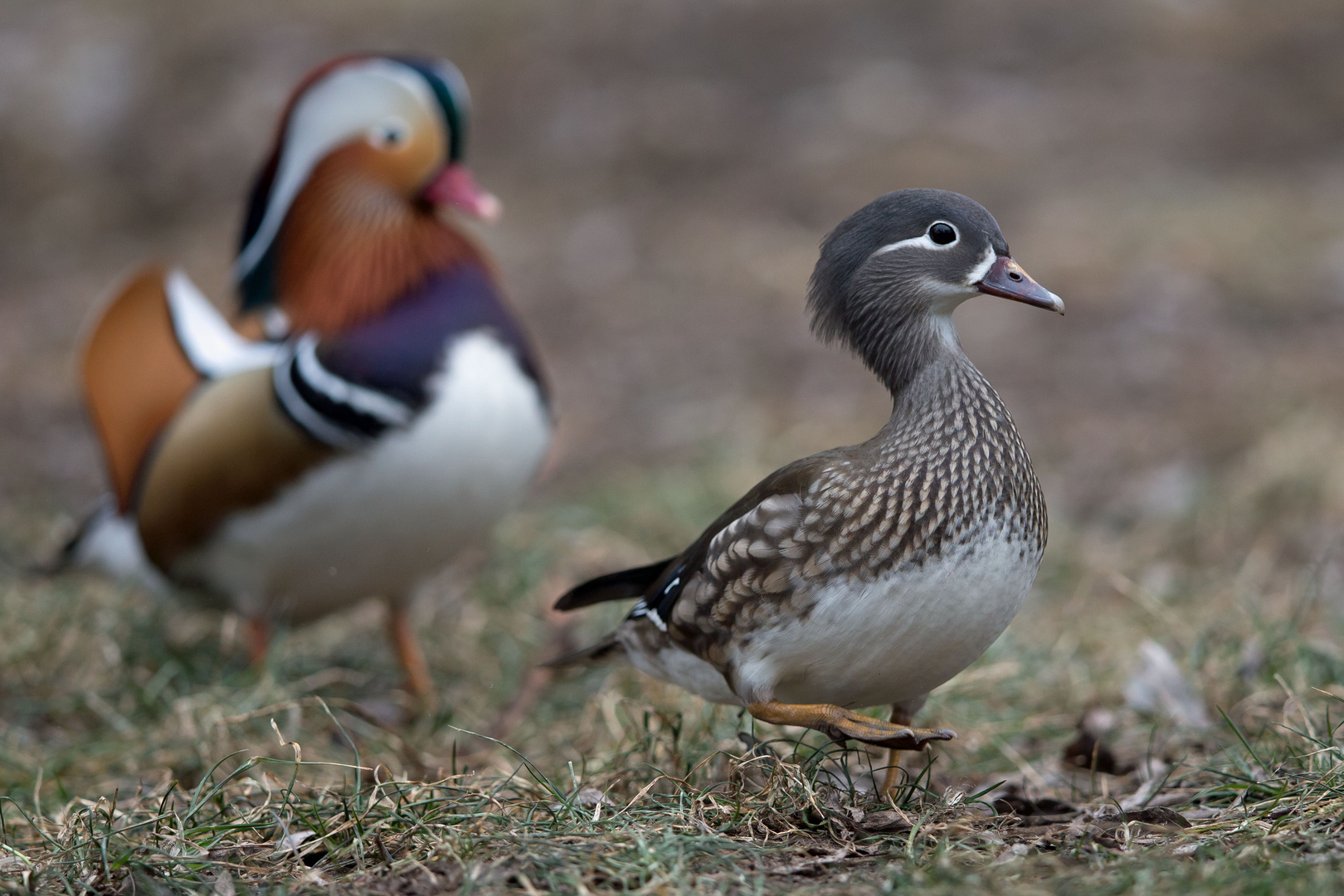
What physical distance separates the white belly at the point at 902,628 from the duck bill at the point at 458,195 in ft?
6.52

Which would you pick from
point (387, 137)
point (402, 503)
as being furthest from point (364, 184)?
point (402, 503)

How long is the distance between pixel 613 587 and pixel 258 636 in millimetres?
1535

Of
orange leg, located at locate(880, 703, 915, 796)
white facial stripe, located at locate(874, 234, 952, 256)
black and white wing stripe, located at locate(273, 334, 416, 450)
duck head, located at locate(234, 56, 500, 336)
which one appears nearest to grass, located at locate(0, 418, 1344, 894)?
orange leg, located at locate(880, 703, 915, 796)

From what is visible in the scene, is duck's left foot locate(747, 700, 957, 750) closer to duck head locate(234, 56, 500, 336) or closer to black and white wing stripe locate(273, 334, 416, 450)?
black and white wing stripe locate(273, 334, 416, 450)

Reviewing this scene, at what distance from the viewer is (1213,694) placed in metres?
3.06

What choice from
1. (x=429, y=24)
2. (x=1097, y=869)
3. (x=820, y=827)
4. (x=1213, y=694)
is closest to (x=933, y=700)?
(x=1213, y=694)

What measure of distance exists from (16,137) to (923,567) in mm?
9165

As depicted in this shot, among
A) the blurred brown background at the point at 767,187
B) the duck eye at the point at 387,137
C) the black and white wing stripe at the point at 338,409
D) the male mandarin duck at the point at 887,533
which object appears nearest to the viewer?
the male mandarin duck at the point at 887,533

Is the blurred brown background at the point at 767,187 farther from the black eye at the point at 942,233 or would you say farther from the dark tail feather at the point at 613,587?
the black eye at the point at 942,233

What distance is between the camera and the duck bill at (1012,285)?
2258 millimetres

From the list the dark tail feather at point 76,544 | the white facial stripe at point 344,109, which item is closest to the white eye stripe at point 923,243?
the white facial stripe at point 344,109

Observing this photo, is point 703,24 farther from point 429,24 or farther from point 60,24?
point 60,24

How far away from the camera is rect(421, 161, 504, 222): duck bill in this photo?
382 centimetres

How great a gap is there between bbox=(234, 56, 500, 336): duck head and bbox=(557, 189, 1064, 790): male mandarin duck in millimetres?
1699
